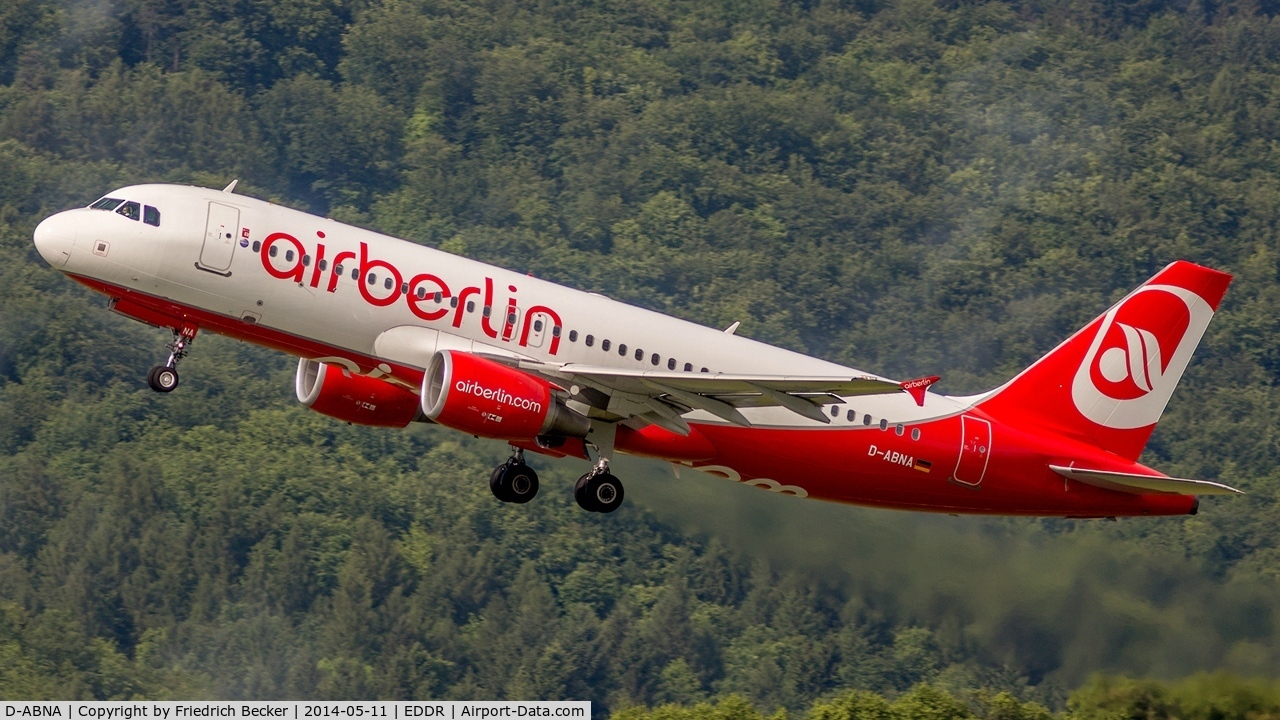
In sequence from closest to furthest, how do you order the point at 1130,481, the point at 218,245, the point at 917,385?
1. the point at 917,385
2. the point at 218,245
3. the point at 1130,481

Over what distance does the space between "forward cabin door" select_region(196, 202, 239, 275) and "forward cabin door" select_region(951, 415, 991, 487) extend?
16590 mm

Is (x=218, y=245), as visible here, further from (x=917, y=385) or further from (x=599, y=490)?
(x=917, y=385)

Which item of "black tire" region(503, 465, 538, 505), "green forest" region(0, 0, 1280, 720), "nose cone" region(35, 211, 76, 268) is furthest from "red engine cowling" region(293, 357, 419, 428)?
"green forest" region(0, 0, 1280, 720)

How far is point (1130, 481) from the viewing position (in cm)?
4509

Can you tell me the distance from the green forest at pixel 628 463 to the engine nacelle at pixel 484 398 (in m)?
11.2

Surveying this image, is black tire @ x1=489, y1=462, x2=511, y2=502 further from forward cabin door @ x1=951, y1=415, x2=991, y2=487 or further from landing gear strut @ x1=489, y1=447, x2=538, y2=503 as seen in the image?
forward cabin door @ x1=951, y1=415, x2=991, y2=487

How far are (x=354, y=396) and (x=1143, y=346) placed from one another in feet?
60.5

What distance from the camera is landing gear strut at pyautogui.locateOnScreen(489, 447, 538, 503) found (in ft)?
142

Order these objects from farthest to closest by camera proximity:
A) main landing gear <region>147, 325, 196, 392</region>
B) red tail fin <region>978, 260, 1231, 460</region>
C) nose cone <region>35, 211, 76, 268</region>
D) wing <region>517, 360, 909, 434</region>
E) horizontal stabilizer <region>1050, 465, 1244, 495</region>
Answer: red tail fin <region>978, 260, 1231, 460</region>, horizontal stabilizer <region>1050, 465, 1244, 495</region>, main landing gear <region>147, 325, 196, 392</region>, nose cone <region>35, 211, 76, 268</region>, wing <region>517, 360, 909, 434</region>

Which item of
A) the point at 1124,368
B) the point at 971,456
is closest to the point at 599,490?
the point at 971,456

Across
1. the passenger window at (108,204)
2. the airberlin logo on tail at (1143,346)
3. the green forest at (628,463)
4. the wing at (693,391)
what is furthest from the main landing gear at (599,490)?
the airberlin logo on tail at (1143,346)

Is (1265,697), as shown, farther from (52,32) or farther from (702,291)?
(52,32)

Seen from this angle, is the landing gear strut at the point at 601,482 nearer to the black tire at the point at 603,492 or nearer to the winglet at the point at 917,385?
the black tire at the point at 603,492

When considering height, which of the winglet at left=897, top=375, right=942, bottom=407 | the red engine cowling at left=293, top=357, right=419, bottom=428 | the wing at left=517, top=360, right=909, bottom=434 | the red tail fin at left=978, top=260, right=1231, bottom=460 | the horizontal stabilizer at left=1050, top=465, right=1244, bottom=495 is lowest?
the horizontal stabilizer at left=1050, top=465, right=1244, bottom=495
